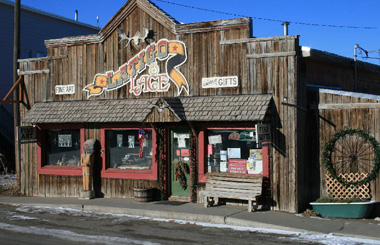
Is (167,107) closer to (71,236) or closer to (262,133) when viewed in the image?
(262,133)

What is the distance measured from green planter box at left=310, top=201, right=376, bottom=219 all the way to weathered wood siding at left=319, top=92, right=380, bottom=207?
1.86 feet

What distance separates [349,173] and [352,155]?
18.7 inches

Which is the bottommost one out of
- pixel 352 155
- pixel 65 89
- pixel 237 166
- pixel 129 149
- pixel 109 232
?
pixel 109 232

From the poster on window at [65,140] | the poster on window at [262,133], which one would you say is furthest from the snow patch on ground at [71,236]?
the poster on window at [65,140]

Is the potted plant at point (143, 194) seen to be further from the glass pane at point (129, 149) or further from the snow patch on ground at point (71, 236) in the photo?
the snow patch on ground at point (71, 236)

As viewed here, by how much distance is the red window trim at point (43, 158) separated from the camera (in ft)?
52.7

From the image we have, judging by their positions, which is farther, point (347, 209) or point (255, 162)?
point (255, 162)

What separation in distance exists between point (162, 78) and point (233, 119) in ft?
10.1

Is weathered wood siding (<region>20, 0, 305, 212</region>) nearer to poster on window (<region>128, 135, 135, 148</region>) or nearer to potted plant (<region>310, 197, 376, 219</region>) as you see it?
potted plant (<region>310, 197, 376, 219</region>)

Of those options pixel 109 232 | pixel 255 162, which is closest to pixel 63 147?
pixel 109 232

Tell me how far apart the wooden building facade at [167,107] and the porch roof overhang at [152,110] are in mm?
37

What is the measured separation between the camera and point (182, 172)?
47.4ft

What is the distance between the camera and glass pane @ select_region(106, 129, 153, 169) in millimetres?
15109

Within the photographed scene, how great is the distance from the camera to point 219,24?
45.1ft
